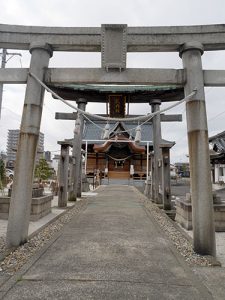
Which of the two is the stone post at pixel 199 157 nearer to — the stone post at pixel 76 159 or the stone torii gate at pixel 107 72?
the stone torii gate at pixel 107 72

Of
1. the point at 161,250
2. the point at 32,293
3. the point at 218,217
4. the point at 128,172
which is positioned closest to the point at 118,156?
the point at 128,172

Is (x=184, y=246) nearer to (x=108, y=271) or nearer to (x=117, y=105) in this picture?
(x=108, y=271)

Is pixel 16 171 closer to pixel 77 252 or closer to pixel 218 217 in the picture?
pixel 77 252

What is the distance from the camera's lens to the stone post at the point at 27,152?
17.8 ft

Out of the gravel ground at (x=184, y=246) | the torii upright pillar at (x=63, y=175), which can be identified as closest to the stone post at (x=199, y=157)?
the gravel ground at (x=184, y=246)

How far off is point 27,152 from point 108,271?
2962 millimetres

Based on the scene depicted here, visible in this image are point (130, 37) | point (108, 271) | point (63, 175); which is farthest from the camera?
point (63, 175)

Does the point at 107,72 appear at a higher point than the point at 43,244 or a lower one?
higher

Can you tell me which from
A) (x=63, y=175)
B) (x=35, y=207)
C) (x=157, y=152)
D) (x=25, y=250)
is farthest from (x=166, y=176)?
(x=25, y=250)

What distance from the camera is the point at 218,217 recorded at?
788 centimetres

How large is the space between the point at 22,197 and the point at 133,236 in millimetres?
2921

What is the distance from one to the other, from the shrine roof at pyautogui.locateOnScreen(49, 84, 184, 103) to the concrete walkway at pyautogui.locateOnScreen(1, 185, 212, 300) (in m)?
7.52

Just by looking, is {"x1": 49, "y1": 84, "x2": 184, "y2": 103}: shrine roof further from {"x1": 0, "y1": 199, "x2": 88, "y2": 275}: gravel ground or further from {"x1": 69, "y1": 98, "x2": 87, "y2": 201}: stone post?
{"x1": 0, "y1": 199, "x2": 88, "y2": 275}: gravel ground

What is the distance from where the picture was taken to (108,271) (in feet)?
13.6
